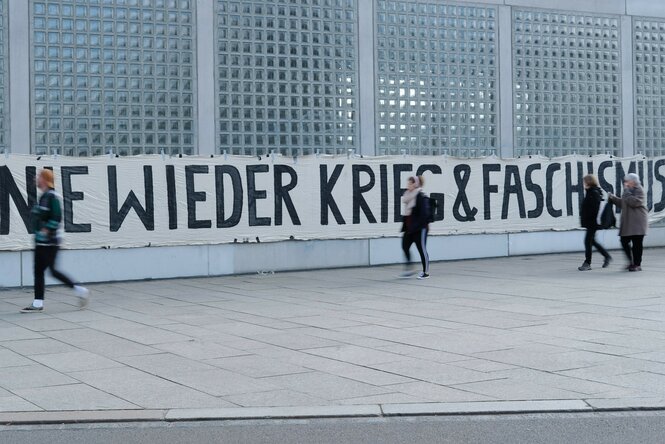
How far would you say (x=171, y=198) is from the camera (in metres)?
15.8

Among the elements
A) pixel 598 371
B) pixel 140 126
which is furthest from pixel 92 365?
pixel 140 126

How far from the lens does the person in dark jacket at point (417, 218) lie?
15.1 metres

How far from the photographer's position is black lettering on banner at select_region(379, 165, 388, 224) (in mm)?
17562

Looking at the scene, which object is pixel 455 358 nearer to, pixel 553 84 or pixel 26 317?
pixel 26 317

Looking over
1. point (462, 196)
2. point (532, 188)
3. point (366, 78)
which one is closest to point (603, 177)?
point (532, 188)

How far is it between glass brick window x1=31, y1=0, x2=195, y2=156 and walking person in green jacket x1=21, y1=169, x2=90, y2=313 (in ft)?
14.2

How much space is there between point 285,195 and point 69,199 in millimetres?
3725

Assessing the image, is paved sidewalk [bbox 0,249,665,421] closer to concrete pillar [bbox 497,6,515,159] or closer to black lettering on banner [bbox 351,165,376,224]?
black lettering on banner [bbox 351,165,376,224]

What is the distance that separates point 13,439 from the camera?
5668mm

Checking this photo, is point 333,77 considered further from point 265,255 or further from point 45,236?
point 45,236

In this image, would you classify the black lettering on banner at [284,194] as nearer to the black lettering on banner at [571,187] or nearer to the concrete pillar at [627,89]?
the black lettering on banner at [571,187]

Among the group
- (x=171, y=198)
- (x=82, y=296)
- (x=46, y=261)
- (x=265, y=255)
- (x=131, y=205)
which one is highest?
(x=171, y=198)

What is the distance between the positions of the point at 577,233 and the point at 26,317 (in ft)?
40.3

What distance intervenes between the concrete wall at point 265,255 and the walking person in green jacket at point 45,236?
9.60ft
